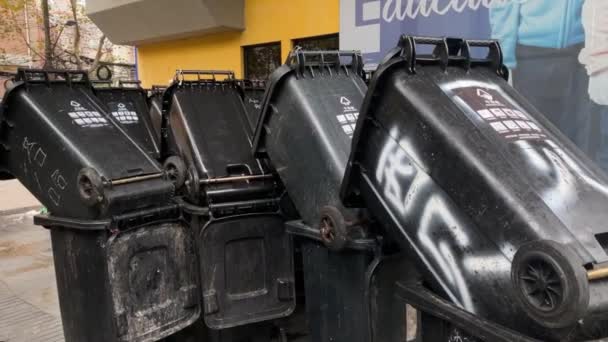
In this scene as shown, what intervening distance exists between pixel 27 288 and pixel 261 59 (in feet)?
17.2

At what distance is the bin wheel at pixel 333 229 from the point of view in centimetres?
210

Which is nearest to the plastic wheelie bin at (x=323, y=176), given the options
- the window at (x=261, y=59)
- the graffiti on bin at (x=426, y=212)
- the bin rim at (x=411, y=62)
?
the bin rim at (x=411, y=62)

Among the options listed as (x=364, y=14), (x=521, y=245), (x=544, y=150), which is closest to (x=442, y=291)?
(x=521, y=245)

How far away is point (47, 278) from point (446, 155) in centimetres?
466

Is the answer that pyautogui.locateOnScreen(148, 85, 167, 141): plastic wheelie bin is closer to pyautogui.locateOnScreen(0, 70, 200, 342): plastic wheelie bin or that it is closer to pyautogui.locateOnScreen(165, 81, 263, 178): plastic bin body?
pyautogui.locateOnScreen(165, 81, 263, 178): plastic bin body

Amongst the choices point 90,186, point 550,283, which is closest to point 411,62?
point 550,283

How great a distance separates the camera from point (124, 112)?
4105 mm

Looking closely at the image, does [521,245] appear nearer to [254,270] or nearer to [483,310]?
[483,310]

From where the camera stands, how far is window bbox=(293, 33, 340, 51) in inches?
275

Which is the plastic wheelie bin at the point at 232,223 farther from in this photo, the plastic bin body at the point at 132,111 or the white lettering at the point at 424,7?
the white lettering at the point at 424,7

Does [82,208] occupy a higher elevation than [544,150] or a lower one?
lower

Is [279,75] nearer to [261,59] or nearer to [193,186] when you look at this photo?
[193,186]

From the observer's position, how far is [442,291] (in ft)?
5.23

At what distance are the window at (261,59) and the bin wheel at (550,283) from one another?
7.04 m
